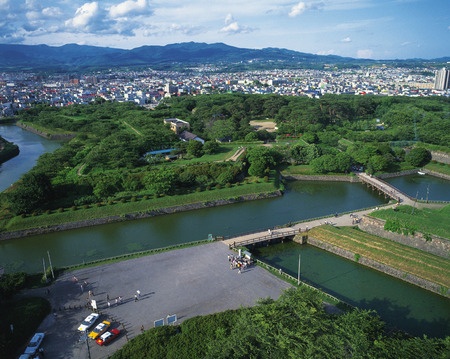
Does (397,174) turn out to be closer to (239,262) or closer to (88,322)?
(239,262)

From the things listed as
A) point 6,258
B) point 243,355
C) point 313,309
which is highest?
point 313,309

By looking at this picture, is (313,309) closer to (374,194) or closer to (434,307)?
(434,307)

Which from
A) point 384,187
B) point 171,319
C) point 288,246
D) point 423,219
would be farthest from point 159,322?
point 384,187

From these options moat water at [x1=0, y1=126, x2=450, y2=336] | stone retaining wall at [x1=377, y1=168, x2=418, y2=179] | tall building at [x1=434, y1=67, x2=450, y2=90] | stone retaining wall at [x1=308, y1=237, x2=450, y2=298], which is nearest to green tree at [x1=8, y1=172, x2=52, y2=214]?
moat water at [x1=0, y1=126, x2=450, y2=336]

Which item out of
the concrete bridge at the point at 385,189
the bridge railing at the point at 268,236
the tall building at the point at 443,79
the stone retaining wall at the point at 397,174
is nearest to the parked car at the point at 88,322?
the bridge railing at the point at 268,236

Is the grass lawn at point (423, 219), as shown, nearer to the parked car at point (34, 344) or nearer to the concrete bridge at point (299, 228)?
the concrete bridge at point (299, 228)

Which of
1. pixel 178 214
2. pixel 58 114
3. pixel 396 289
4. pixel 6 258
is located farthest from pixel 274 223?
pixel 58 114
